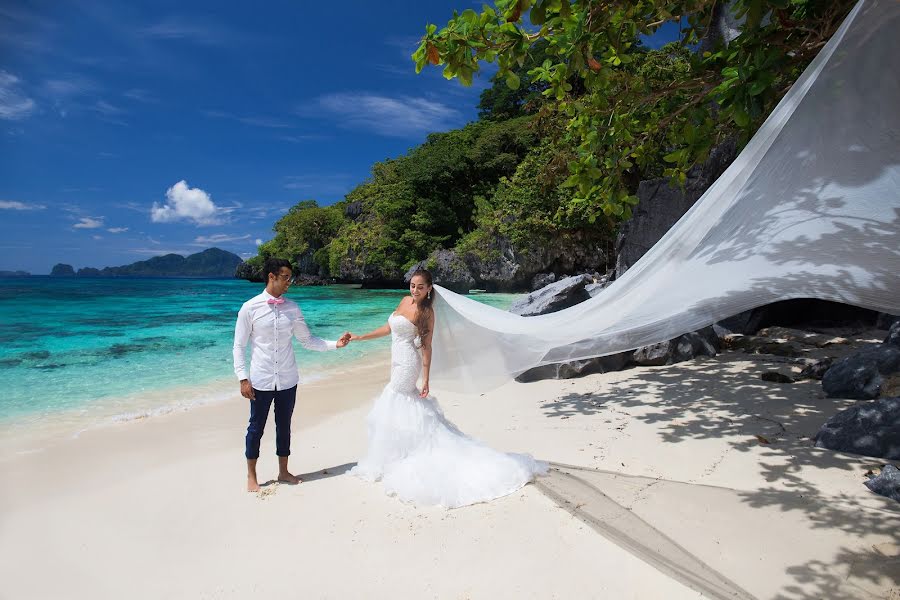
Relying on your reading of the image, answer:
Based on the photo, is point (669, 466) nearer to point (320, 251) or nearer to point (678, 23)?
point (678, 23)

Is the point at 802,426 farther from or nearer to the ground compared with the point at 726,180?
nearer to the ground

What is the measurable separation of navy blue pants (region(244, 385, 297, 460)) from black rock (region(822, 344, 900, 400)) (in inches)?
187

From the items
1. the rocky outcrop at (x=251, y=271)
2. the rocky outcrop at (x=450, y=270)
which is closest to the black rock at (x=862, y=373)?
the rocky outcrop at (x=450, y=270)

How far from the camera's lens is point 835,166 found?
2293 mm

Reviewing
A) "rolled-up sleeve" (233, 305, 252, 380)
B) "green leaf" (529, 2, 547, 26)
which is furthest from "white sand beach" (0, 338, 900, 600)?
"green leaf" (529, 2, 547, 26)

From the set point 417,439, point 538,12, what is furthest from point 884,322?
point 417,439

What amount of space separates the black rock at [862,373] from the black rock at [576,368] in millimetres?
2237

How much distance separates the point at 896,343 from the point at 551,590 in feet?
15.9

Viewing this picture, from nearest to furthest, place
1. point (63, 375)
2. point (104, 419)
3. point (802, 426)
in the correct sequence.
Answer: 1. point (802, 426)
2. point (104, 419)
3. point (63, 375)

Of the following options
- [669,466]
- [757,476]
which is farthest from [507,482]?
[757,476]

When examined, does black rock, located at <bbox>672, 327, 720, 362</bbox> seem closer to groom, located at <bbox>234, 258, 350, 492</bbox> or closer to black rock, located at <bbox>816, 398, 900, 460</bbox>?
black rock, located at <bbox>816, 398, 900, 460</bbox>

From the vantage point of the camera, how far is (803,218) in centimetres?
240

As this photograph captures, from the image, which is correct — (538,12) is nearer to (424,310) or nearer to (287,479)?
(424,310)

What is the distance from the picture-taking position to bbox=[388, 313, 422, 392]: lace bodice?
11.7 feet
